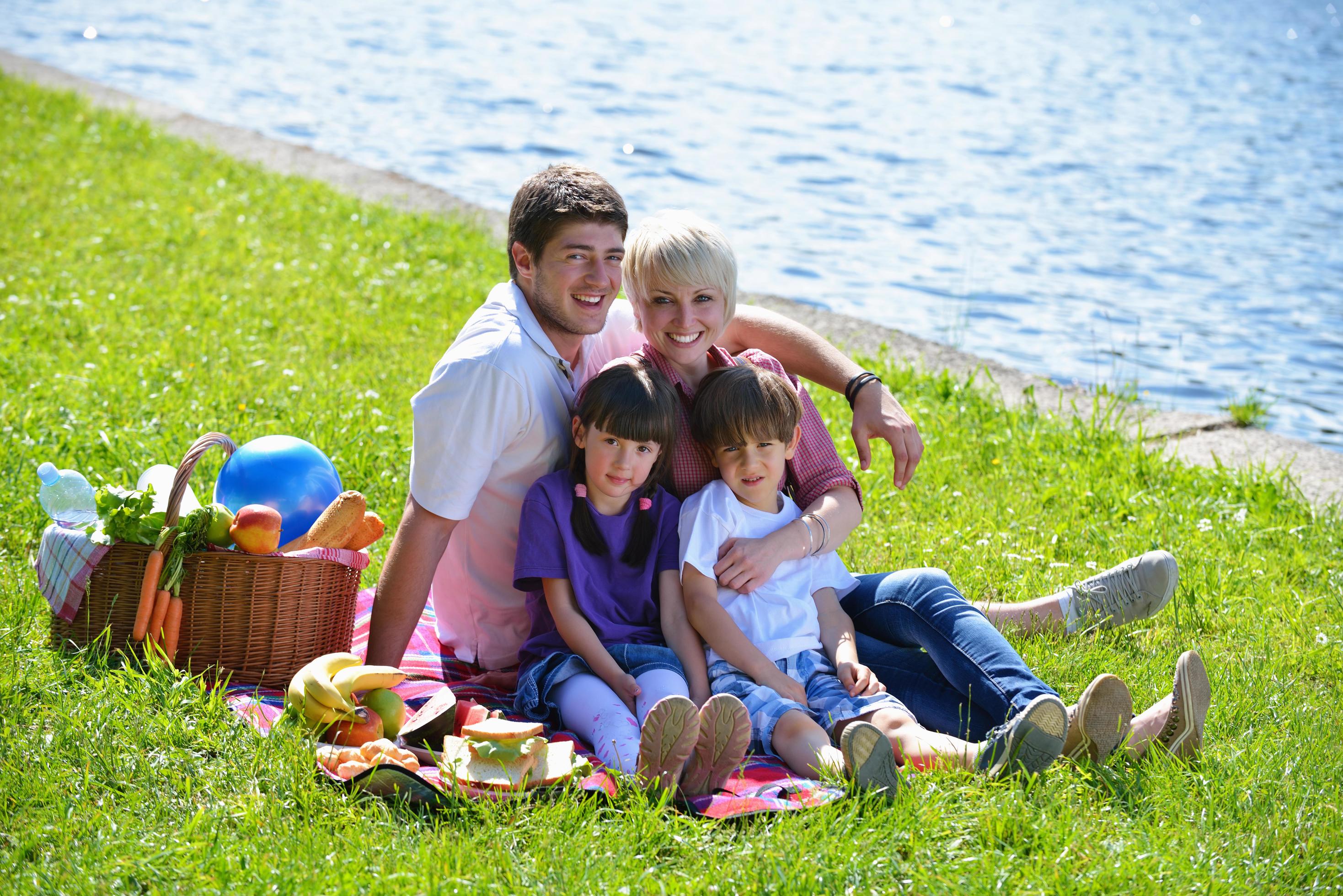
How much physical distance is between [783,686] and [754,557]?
1.30ft

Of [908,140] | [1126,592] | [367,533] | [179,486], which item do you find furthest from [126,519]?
[908,140]

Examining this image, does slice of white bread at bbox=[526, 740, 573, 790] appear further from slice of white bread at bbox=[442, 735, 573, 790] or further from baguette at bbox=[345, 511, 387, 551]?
baguette at bbox=[345, 511, 387, 551]

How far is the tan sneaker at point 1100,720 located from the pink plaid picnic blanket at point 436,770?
2.42 feet

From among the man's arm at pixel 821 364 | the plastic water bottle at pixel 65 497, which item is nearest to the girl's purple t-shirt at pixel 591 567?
the man's arm at pixel 821 364

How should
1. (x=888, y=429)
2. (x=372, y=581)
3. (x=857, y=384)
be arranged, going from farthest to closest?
(x=372, y=581)
(x=857, y=384)
(x=888, y=429)

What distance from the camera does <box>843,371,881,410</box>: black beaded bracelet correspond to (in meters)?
4.29

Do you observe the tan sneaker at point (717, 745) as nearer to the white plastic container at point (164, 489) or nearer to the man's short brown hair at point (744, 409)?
the man's short brown hair at point (744, 409)

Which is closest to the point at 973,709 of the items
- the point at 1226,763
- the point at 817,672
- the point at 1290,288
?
the point at 817,672

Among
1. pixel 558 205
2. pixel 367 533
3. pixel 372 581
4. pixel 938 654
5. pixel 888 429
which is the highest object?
pixel 558 205

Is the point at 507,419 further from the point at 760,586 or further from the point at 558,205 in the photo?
the point at 760,586

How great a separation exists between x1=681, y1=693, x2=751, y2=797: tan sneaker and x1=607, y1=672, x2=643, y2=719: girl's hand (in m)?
0.38

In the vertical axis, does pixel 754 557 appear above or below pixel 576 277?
below

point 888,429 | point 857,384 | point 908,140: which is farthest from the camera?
point 908,140

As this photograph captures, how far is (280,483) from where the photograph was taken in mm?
3959
